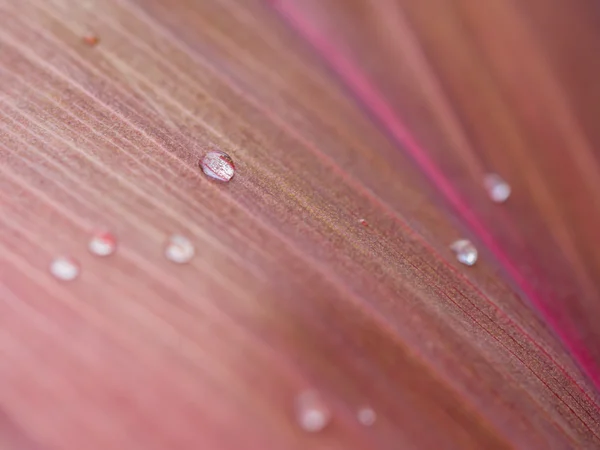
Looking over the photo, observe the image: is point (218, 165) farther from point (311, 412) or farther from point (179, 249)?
point (311, 412)

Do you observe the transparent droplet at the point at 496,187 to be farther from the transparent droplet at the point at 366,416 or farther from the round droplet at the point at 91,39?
the round droplet at the point at 91,39

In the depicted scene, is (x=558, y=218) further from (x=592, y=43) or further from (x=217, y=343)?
(x=217, y=343)

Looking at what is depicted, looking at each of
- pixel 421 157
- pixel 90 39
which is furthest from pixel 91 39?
pixel 421 157

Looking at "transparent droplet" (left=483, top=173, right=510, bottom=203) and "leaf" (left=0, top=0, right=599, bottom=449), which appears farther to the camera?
"transparent droplet" (left=483, top=173, right=510, bottom=203)

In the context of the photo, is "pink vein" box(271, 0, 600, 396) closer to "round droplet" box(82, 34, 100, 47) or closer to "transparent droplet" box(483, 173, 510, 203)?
"transparent droplet" box(483, 173, 510, 203)

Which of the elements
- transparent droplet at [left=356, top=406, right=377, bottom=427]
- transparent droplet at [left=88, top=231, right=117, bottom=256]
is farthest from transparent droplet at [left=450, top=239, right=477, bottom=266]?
transparent droplet at [left=88, top=231, right=117, bottom=256]
